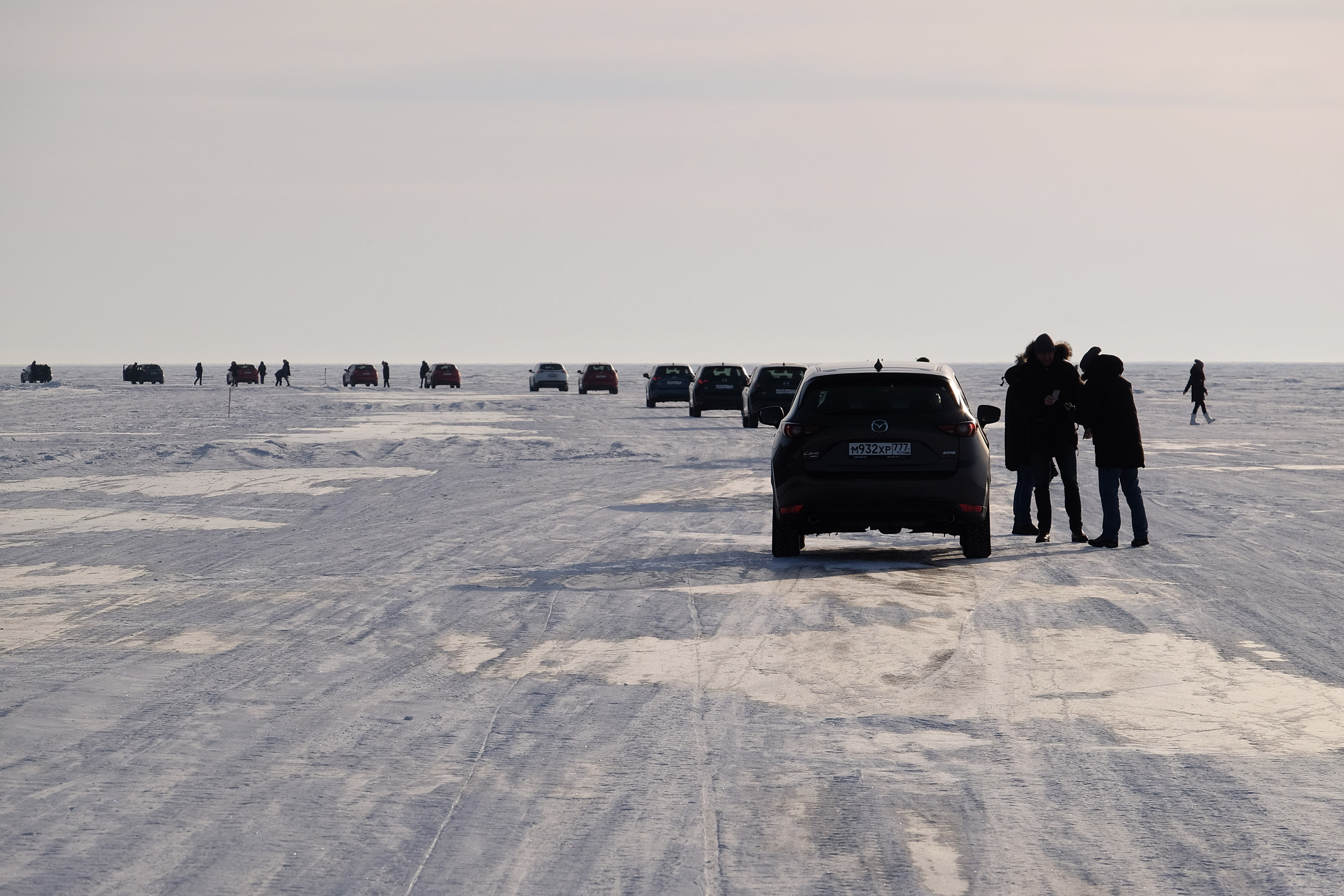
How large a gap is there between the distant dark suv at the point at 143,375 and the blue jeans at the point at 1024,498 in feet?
290

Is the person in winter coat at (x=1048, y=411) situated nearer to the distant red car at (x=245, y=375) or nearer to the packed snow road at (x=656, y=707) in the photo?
the packed snow road at (x=656, y=707)

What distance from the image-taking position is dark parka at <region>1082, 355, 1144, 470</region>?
1339 cm

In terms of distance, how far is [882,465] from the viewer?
11.9 metres

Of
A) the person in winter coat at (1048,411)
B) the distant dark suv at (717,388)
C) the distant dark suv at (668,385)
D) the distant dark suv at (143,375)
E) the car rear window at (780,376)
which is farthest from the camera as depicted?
the distant dark suv at (143,375)

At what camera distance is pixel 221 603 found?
986 cm

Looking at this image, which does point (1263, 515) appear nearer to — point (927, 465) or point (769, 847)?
point (927, 465)

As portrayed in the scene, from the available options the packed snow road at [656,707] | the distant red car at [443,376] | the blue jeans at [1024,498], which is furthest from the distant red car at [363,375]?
the blue jeans at [1024,498]

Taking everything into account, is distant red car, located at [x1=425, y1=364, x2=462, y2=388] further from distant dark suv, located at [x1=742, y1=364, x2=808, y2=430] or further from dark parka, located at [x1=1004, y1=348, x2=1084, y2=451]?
dark parka, located at [x1=1004, y1=348, x2=1084, y2=451]

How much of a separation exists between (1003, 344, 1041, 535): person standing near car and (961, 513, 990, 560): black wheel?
171 centimetres

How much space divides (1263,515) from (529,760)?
1194 cm

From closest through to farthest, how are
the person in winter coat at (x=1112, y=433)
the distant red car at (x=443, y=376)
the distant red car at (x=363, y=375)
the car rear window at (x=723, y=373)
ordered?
the person in winter coat at (x=1112, y=433) < the car rear window at (x=723, y=373) < the distant red car at (x=443, y=376) < the distant red car at (x=363, y=375)

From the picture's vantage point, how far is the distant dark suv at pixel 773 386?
108ft

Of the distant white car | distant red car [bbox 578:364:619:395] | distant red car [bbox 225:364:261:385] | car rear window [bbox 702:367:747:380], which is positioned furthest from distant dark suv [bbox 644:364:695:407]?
distant red car [bbox 225:364:261:385]

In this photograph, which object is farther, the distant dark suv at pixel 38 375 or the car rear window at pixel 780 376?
the distant dark suv at pixel 38 375
